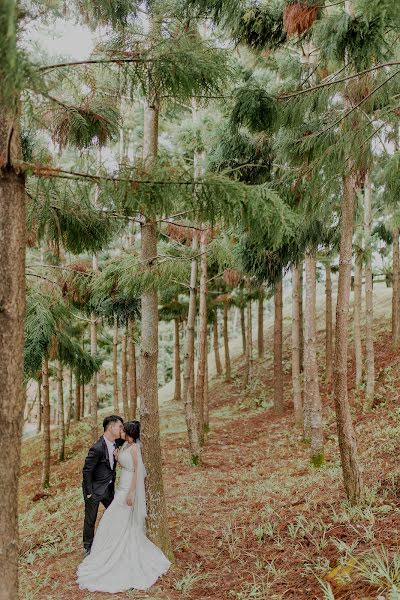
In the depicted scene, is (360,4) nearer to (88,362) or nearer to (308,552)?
(308,552)

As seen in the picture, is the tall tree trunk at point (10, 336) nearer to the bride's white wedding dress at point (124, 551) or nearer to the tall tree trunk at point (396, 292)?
the bride's white wedding dress at point (124, 551)

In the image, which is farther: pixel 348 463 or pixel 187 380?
pixel 187 380

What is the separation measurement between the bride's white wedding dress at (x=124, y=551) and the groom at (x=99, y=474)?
1.57 feet

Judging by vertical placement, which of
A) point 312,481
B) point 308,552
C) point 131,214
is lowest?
point 312,481

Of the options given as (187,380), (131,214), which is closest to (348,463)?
(131,214)

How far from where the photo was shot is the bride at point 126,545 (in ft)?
18.8

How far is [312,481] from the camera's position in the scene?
8.74m

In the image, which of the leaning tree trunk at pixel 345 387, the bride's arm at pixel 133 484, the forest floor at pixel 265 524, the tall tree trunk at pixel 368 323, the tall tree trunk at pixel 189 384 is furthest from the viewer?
the tall tree trunk at pixel 368 323

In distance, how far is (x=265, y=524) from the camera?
6.74 metres

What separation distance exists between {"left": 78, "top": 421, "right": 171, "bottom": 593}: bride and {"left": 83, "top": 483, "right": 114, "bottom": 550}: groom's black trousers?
46cm

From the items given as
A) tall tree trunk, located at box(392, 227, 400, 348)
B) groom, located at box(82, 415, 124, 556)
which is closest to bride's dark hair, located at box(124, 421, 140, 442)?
groom, located at box(82, 415, 124, 556)

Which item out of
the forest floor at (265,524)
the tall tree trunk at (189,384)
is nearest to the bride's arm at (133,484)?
the forest floor at (265,524)

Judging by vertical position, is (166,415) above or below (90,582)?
below

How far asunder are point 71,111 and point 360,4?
3.00 m
